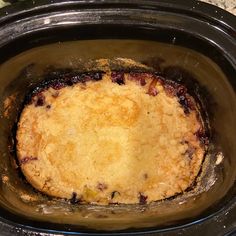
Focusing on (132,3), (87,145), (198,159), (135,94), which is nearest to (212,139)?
(198,159)

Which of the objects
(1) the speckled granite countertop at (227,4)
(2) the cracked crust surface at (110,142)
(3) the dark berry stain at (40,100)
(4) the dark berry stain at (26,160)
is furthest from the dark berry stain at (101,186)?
(1) the speckled granite countertop at (227,4)

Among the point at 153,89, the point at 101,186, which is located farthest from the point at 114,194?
the point at 153,89

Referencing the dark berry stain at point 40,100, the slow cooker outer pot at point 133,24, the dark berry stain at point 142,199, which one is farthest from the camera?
the dark berry stain at point 40,100

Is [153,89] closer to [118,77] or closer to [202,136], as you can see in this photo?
[118,77]

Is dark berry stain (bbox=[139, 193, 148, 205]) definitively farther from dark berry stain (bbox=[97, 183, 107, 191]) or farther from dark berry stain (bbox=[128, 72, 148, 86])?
dark berry stain (bbox=[128, 72, 148, 86])

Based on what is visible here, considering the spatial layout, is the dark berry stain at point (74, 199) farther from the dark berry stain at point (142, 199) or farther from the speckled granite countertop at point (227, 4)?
the speckled granite countertop at point (227, 4)

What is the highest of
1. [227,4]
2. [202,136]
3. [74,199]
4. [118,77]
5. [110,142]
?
[227,4]

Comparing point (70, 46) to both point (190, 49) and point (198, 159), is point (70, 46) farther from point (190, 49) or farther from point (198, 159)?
point (198, 159)

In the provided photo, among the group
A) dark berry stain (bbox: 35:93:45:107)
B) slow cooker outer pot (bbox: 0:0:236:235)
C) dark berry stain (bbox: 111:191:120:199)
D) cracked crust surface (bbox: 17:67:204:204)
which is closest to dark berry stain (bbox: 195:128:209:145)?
cracked crust surface (bbox: 17:67:204:204)
